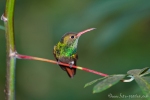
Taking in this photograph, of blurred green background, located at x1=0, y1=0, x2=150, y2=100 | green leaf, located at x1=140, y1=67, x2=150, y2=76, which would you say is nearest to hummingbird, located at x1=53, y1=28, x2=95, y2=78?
green leaf, located at x1=140, y1=67, x2=150, y2=76

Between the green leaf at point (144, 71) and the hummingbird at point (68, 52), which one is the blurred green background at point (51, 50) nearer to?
the hummingbird at point (68, 52)

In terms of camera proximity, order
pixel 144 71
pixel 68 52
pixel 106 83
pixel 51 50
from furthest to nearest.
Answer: pixel 51 50 < pixel 68 52 < pixel 144 71 < pixel 106 83

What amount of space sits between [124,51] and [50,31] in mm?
1511

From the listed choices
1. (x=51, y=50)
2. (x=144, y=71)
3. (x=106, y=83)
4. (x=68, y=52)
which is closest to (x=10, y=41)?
(x=106, y=83)

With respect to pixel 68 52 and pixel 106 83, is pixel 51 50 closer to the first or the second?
pixel 68 52

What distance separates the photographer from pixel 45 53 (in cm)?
424

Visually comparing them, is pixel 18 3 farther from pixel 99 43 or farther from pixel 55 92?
pixel 99 43

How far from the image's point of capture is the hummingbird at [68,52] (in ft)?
4.41

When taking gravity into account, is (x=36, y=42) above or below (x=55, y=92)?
above

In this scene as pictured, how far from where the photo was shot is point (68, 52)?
142cm

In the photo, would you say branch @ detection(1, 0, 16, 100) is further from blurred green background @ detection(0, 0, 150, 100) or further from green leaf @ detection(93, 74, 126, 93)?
blurred green background @ detection(0, 0, 150, 100)

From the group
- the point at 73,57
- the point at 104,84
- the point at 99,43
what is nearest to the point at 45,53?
the point at 99,43

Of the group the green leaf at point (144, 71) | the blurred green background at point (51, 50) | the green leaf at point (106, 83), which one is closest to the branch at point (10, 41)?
the green leaf at point (106, 83)

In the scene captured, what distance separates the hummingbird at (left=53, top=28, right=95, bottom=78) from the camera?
1343 mm
